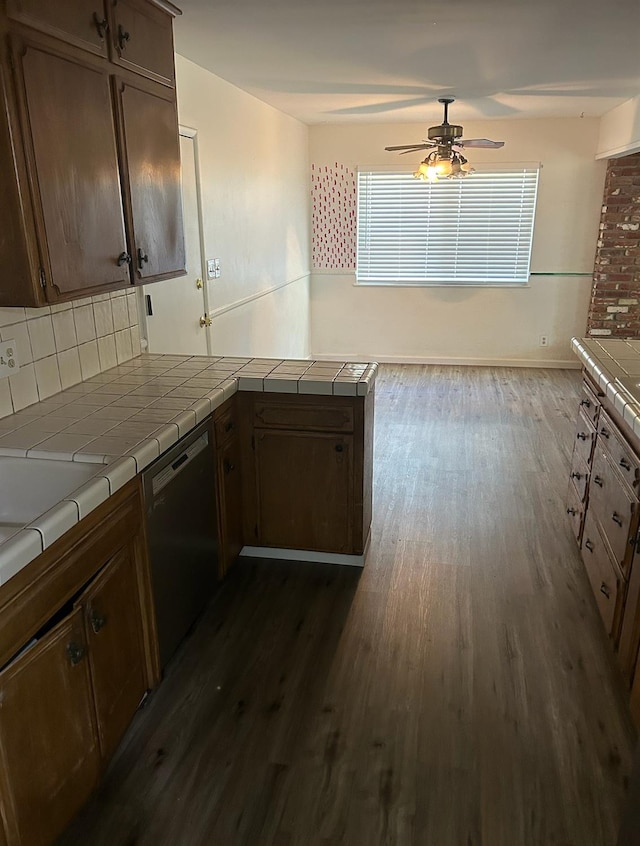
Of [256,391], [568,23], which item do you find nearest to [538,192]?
[568,23]

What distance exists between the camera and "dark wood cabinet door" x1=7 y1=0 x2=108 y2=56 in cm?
178

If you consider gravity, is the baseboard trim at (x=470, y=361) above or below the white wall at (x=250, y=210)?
below

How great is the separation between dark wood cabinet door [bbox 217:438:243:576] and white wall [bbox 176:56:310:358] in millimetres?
1541

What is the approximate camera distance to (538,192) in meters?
6.39

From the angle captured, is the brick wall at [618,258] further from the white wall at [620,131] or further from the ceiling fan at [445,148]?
the ceiling fan at [445,148]

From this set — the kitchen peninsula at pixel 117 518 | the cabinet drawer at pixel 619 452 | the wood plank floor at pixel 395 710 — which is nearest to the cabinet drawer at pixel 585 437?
the cabinet drawer at pixel 619 452

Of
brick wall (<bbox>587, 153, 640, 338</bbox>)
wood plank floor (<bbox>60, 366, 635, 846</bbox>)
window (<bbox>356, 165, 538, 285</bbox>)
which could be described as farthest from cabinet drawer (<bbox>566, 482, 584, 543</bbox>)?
window (<bbox>356, 165, 538, 285</bbox>)

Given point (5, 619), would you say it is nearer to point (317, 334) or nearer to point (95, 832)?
point (95, 832)

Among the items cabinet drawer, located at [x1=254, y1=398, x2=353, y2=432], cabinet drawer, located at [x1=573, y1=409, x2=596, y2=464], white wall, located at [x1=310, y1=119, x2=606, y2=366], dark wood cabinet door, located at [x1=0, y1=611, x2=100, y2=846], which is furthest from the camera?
white wall, located at [x1=310, y1=119, x2=606, y2=366]

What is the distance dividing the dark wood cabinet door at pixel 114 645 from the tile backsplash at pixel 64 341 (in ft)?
2.58

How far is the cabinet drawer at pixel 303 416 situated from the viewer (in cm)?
274

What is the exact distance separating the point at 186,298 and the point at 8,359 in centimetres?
161

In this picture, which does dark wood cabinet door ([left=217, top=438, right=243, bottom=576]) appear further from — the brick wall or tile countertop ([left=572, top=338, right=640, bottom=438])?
the brick wall

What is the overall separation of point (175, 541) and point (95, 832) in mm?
891
